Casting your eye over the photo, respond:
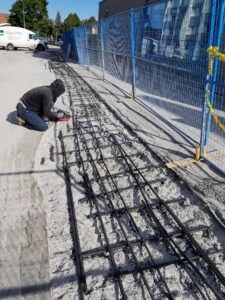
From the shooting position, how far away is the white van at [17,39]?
33.4 m

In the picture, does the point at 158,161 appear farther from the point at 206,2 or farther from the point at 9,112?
the point at 9,112

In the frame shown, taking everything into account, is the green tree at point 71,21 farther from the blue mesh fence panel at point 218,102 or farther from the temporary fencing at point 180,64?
the blue mesh fence panel at point 218,102

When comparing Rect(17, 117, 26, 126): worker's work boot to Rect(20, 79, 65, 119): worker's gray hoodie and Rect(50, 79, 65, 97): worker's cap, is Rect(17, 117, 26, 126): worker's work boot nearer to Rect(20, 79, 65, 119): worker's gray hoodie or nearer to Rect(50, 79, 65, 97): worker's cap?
Rect(20, 79, 65, 119): worker's gray hoodie

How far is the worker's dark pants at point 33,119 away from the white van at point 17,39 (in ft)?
97.2

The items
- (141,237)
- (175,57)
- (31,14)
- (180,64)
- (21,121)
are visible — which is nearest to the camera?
(141,237)

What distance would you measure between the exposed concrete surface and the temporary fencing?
8.56ft

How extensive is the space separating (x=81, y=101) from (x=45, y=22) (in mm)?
64135

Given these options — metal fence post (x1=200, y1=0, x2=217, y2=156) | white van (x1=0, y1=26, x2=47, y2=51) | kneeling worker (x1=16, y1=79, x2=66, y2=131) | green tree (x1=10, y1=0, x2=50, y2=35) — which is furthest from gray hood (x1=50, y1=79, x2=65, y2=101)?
green tree (x1=10, y1=0, x2=50, y2=35)

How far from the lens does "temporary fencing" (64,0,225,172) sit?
4750 mm

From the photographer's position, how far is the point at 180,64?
5840 millimetres

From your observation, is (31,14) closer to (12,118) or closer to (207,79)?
(12,118)

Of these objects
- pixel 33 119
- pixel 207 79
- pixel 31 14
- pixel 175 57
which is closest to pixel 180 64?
pixel 175 57

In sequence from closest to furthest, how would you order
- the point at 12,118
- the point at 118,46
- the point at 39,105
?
the point at 39,105
the point at 12,118
the point at 118,46

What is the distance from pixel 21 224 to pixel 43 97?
324 centimetres
